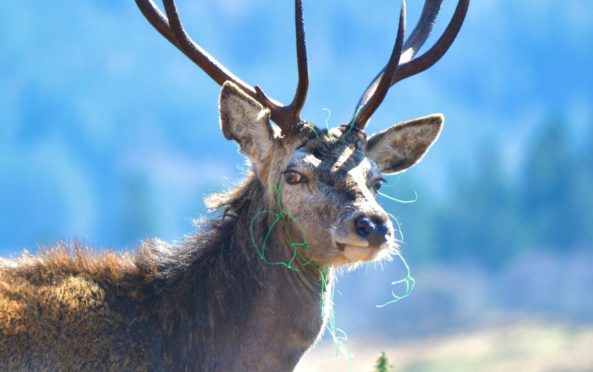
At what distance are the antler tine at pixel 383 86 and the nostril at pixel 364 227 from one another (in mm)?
1352

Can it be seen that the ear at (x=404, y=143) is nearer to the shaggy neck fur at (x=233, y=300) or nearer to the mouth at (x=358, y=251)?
the shaggy neck fur at (x=233, y=300)

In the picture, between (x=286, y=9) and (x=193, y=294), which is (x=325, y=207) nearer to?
(x=193, y=294)

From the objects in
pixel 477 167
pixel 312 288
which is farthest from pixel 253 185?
pixel 477 167

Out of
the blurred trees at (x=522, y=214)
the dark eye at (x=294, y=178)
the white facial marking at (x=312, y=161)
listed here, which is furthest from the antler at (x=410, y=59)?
the blurred trees at (x=522, y=214)

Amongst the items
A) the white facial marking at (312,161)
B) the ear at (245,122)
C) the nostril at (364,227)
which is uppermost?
the ear at (245,122)

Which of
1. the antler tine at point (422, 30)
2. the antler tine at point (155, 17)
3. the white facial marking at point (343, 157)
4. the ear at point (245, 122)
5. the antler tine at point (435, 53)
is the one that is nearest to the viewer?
the white facial marking at point (343, 157)

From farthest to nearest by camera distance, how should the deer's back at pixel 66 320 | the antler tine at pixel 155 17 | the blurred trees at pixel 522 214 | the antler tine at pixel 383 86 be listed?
the blurred trees at pixel 522 214
the antler tine at pixel 155 17
the antler tine at pixel 383 86
the deer's back at pixel 66 320

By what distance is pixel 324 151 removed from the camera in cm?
916

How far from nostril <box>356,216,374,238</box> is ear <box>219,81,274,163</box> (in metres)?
1.36

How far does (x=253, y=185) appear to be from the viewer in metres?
9.50

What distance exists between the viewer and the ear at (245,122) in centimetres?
924

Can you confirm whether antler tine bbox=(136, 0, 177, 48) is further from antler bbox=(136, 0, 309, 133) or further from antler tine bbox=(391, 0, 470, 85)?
antler tine bbox=(391, 0, 470, 85)

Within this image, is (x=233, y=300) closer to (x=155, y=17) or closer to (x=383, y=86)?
(x=383, y=86)

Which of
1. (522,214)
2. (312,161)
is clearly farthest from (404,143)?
(522,214)
